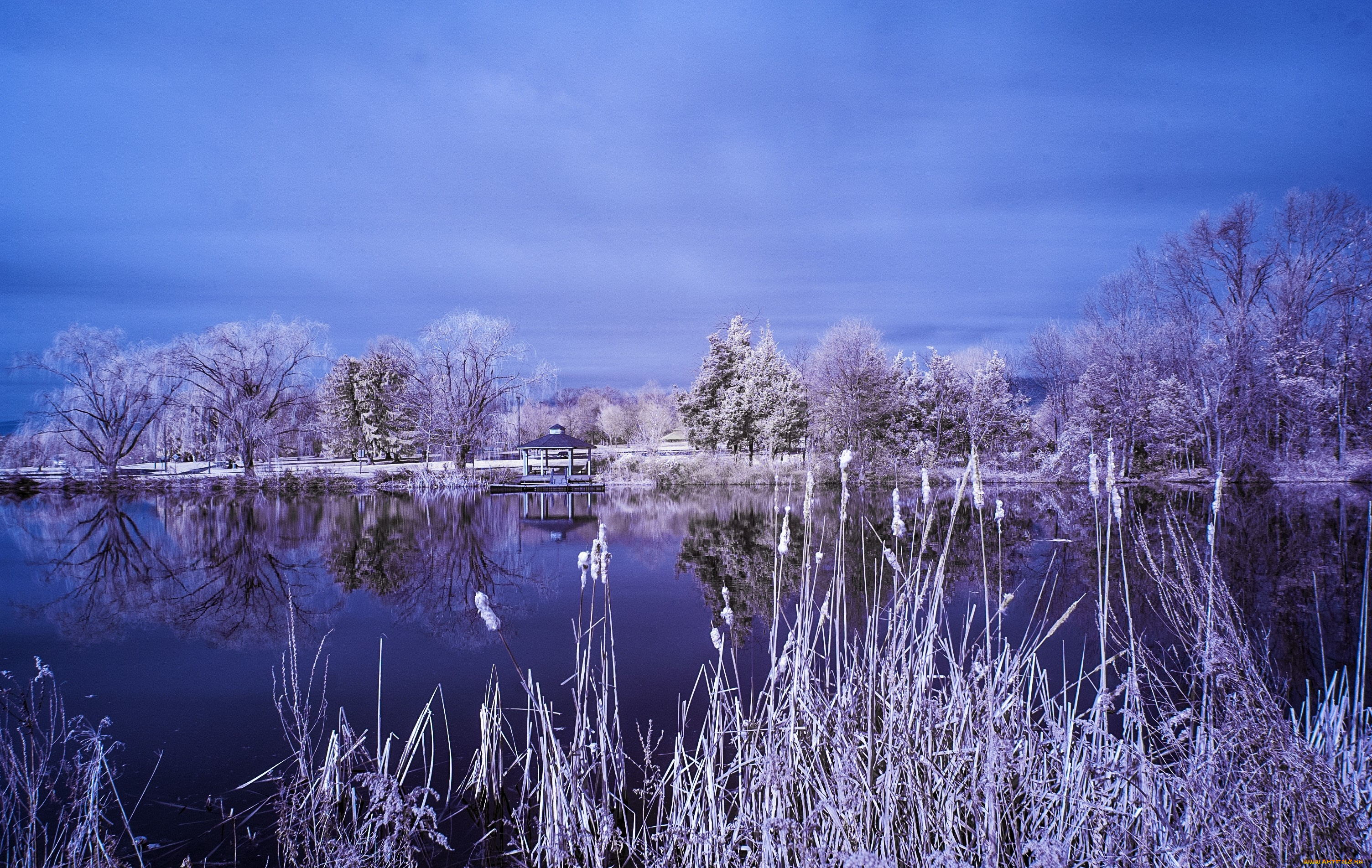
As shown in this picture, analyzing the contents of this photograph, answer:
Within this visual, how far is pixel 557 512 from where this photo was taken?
2412 centimetres

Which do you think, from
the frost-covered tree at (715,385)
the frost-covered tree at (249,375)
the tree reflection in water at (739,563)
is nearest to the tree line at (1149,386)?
the frost-covered tree at (715,385)

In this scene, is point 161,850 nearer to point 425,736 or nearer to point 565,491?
point 425,736

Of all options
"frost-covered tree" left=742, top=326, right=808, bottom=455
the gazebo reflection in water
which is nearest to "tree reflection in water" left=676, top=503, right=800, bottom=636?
the gazebo reflection in water

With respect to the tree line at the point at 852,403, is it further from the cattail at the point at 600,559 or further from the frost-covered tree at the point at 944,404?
the cattail at the point at 600,559

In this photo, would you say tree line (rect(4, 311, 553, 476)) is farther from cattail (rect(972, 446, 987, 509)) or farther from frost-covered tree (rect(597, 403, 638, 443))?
cattail (rect(972, 446, 987, 509))

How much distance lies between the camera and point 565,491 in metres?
29.7

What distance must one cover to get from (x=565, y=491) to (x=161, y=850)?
25248 millimetres

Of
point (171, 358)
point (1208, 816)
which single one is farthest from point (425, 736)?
point (171, 358)

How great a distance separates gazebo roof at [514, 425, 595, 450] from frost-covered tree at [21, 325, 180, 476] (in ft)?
55.7

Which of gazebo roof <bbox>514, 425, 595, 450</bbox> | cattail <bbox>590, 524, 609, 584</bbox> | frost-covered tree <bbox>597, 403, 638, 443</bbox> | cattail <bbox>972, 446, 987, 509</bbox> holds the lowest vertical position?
cattail <bbox>590, 524, 609, 584</bbox>

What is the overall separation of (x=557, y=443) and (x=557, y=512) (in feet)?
22.0

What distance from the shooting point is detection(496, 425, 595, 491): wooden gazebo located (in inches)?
1174

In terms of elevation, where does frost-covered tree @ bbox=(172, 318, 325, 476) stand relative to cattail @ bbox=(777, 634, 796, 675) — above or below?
above

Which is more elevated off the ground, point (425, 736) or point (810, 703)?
point (810, 703)
